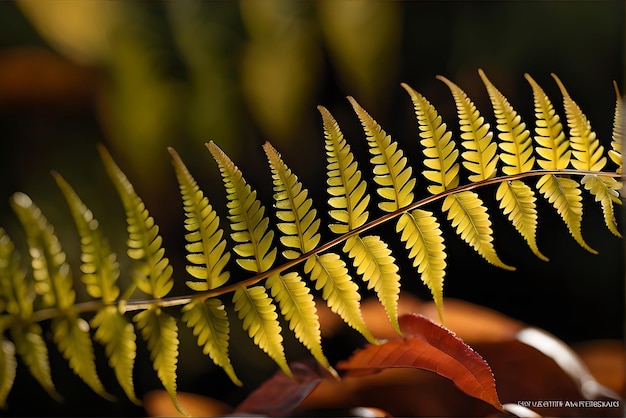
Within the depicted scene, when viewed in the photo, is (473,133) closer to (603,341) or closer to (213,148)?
(213,148)

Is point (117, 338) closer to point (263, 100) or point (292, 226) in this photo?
point (292, 226)

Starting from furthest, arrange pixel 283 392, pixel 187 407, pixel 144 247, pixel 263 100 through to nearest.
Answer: pixel 263 100, pixel 187 407, pixel 283 392, pixel 144 247

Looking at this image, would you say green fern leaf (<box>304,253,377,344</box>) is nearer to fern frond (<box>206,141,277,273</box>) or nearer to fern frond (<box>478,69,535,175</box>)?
fern frond (<box>206,141,277,273</box>)

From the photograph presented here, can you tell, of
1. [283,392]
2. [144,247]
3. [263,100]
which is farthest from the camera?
[263,100]

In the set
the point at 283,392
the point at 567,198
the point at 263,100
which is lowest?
the point at 283,392

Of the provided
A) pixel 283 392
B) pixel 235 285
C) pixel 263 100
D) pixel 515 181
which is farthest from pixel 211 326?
pixel 263 100

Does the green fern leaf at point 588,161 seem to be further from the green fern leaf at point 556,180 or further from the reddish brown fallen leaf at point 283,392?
the reddish brown fallen leaf at point 283,392

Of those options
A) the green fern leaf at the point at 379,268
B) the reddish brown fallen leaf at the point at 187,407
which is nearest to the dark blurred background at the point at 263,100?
the reddish brown fallen leaf at the point at 187,407
